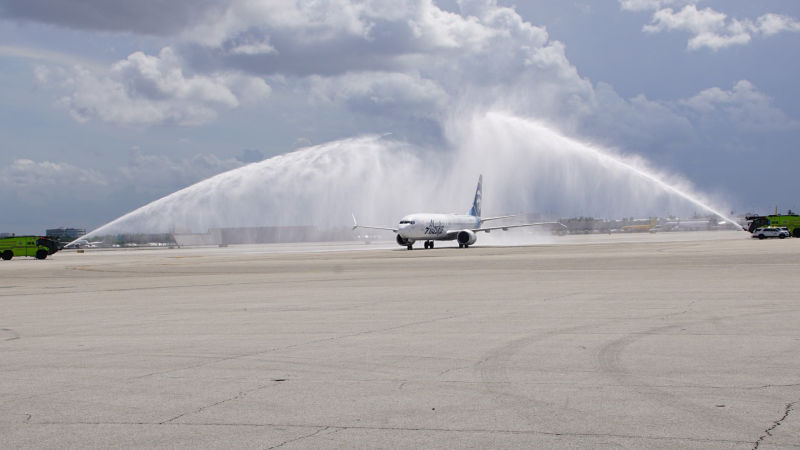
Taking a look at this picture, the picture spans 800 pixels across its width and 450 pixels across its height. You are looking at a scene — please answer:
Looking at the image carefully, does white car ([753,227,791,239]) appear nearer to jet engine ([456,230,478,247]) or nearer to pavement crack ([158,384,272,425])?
jet engine ([456,230,478,247])

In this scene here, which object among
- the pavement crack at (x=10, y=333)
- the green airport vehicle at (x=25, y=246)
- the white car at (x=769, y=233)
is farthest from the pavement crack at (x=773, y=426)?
the white car at (x=769, y=233)

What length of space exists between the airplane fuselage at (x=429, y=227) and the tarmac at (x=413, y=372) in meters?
51.5

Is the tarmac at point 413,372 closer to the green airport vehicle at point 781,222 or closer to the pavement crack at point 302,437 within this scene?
the pavement crack at point 302,437

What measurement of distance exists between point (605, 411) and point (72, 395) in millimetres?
6515

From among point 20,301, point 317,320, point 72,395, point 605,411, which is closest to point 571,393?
point 605,411

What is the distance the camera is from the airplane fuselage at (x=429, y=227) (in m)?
74.2

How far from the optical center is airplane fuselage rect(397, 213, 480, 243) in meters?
74.2

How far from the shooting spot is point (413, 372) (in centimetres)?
1063

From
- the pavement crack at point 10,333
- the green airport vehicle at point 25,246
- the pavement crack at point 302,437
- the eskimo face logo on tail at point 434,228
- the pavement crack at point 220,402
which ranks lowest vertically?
the pavement crack at point 302,437

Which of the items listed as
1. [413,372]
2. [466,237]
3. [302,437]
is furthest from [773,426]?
[466,237]

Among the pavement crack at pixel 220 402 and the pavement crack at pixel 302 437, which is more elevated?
the pavement crack at pixel 220 402

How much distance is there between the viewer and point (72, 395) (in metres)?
9.42

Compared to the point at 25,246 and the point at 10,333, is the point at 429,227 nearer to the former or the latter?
the point at 25,246

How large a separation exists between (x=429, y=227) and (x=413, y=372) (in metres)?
65.1
